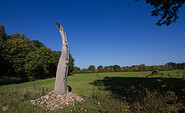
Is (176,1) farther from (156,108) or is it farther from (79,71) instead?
(79,71)

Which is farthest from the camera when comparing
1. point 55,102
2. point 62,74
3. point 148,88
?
point 148,88

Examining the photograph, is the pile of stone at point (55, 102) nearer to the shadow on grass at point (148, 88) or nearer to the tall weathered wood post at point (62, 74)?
the tall weathered wood post at point (62, 74)

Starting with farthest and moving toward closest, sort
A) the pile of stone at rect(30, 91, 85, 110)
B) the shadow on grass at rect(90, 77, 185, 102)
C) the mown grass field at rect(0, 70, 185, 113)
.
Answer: the pile of stone at rect(30, 91, 85, 110) < the shadow on grass at rect(90, 77, 185, 102) < the mown grass field at rect(0, 70, 185, 113)

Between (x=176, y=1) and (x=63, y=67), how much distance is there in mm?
10337

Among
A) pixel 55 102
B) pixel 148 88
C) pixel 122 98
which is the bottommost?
pixel 55 102

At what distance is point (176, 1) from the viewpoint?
8.23 m

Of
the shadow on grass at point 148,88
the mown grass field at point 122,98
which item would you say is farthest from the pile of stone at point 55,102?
the shadow on grass at point 148,88

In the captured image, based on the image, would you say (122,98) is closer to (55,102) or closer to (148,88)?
(148,88)

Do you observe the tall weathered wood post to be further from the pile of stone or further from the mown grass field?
the mown grass field

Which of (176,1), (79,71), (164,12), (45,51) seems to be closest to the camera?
(176,1)

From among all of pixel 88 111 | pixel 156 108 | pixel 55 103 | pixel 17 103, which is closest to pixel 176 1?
pixel 156 108

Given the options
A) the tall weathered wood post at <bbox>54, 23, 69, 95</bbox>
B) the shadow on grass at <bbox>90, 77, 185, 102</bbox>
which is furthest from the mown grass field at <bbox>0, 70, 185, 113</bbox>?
the tall weathered wood post at <bbox>54, 23, 69, 95</bbox>

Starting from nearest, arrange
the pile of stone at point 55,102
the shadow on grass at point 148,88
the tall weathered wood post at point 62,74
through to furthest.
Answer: the shadow on grass at point 148,88
the pile of stone at point 55,102
the tall weathered wood post at point 62,74

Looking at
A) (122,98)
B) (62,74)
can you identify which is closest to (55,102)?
(62,74)
